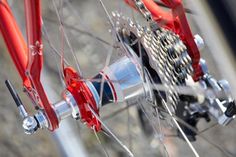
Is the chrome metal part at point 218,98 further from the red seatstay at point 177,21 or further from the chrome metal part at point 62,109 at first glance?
the chrome metal part at point 62,109

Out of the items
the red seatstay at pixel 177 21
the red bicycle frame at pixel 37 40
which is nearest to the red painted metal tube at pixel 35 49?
the red bicycle frame at pixel 37 40

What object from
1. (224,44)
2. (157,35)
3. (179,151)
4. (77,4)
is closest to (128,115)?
(179,151)

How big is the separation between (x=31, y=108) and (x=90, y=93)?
0.34 metres

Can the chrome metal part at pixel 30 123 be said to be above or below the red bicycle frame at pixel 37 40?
below

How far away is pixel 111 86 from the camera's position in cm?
60

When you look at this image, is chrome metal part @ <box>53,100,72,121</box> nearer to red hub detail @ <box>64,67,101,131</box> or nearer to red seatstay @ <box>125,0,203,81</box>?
red hub detail @ <box>64,67,101,131</box>

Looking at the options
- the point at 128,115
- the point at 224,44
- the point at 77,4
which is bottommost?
the point at 128,115

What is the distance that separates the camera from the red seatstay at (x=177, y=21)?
0.59 metres

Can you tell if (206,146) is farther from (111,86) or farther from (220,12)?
(220,12)

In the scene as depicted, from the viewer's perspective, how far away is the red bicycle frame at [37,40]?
56 centimetres

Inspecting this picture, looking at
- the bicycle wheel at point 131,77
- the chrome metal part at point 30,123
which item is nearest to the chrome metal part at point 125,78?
the bicycle wheel at point 131,77

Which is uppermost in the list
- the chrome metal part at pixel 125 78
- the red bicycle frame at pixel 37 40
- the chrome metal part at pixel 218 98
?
the red bicycle frame at pixel 37 40

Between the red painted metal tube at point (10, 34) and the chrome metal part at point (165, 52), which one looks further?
the red painted metal tube at point (10, 34)

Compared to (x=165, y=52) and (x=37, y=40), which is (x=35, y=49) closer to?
(x=37, y=40)
